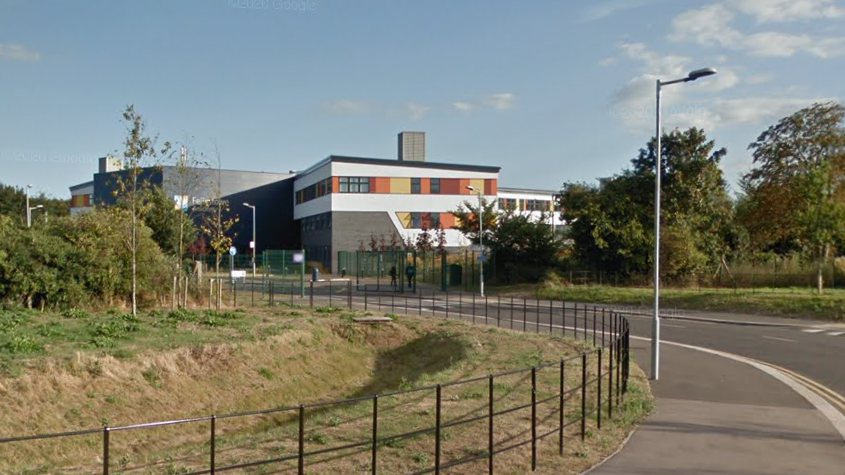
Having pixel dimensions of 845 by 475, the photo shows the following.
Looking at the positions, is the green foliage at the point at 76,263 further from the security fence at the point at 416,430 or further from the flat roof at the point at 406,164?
the flat roof at the point at 406,164

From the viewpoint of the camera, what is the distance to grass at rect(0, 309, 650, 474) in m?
8.82

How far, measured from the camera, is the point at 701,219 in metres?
44.2

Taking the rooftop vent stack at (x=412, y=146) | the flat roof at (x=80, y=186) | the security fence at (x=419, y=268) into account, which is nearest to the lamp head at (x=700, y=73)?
the security fence at (x=419, y=268)

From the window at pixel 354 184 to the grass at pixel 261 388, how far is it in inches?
Answer: 1680

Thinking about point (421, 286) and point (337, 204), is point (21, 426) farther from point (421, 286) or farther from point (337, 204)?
point (337, 204)

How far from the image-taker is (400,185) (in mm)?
66938

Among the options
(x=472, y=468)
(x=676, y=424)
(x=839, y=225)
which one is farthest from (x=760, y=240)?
(x=472, y=468)

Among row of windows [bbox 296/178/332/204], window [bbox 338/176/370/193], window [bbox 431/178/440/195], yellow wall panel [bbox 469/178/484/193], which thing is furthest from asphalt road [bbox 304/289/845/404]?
yellow wall panel [bbox 469/178/484/193]

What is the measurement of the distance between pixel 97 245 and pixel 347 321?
348 inches

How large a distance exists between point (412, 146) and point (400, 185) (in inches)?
412

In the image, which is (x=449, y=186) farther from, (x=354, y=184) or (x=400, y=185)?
(x=354, y=184)

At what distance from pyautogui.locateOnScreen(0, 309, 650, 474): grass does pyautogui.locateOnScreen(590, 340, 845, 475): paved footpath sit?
1.54ft

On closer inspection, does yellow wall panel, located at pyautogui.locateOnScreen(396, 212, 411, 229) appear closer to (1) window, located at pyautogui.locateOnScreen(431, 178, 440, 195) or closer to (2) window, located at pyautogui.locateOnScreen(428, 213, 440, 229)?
(2) window, located at pyautogui.locateOnScreen(428, 213, 440, 229)

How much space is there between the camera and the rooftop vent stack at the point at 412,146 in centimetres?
7600
